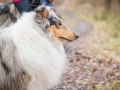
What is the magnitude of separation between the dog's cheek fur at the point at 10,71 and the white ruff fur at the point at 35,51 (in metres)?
0.05

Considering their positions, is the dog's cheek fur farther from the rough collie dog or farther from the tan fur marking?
the tan fur marking

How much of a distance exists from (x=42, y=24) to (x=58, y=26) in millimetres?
227

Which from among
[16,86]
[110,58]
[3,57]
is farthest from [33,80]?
[110,58]

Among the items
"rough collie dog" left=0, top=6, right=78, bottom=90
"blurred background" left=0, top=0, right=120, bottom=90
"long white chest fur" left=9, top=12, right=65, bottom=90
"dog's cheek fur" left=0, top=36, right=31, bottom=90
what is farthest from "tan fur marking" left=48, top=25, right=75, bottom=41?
"blurred background" left=0, top=0, right=120, bottom=90

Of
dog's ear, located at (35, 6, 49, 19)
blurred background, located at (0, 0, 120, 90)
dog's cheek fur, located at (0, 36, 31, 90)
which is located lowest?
blurred background, located at (0, 0, 120, 90)

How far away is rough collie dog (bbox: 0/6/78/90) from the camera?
3406mm

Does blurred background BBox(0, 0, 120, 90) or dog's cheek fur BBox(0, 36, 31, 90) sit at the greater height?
dog's cheek fur BBox(0, 36, 31, 90)

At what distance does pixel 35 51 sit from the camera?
3453 millimetres

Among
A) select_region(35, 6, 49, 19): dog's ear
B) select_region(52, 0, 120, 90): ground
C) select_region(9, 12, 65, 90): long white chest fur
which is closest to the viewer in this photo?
select_region(9, 12, 65, 90): long white chest fur

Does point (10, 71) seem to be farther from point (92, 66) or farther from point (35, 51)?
point (92, 66)

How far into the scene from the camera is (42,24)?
3.57m

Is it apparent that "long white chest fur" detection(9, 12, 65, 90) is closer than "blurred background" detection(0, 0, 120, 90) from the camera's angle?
Yes

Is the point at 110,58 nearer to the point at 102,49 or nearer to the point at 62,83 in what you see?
the point at 102,49

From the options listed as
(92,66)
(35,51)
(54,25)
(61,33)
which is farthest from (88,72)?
(35,51)
